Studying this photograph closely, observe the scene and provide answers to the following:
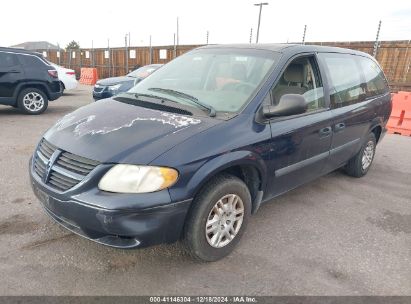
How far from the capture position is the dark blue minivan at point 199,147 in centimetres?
238

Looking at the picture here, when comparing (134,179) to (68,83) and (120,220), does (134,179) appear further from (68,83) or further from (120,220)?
(68,83)

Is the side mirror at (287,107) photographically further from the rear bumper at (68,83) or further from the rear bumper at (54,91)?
the rear bumper at (68,83)

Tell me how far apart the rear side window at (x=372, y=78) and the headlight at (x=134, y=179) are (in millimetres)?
3515

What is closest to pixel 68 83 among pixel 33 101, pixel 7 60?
pixel 33 101

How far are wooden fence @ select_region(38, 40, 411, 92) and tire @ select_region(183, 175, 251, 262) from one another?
1144 cm

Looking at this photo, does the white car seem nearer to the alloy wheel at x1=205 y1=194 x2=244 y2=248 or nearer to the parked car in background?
the parked car in background

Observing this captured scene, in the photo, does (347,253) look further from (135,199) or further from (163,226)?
(135,199)

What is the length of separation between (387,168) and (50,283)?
5.40 m

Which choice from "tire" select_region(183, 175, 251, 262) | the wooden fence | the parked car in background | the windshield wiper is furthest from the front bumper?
the wooden fence

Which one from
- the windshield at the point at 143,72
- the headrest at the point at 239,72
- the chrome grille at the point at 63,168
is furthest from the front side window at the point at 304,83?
the windshield at the point at 143,72

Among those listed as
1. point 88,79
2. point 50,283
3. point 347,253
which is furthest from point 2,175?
point 88,79

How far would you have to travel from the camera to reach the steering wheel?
10.4 feet

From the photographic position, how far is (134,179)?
2355 millimetres

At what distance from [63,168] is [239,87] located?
1.66 meters
